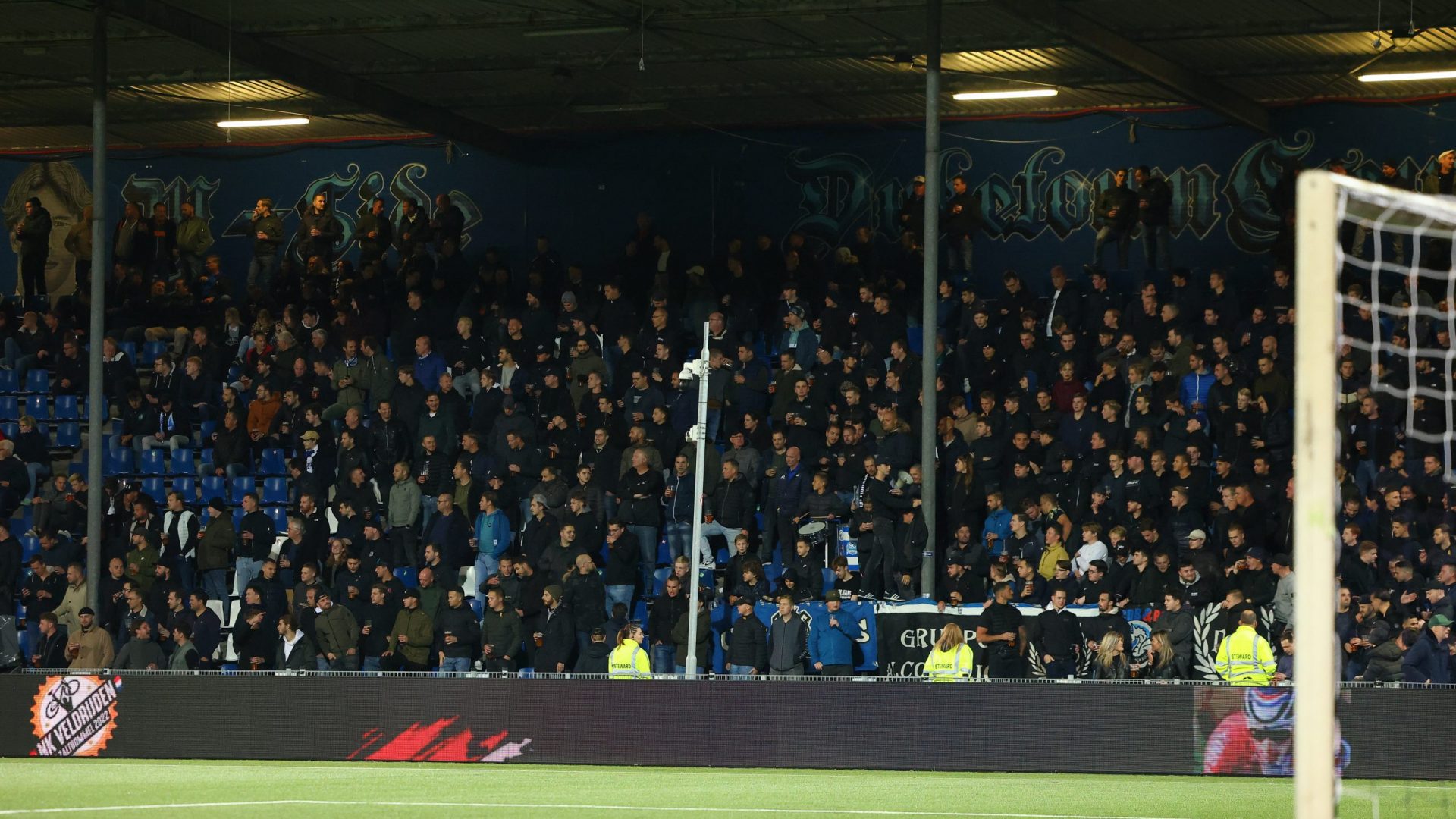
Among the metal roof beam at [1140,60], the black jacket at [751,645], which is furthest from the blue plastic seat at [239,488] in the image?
the metal roof beam at [1140,60]

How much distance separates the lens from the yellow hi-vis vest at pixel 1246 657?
18.5 meters

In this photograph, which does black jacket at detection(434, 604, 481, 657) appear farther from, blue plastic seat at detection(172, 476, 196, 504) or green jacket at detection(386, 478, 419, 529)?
blue plastic seat at detection(172, 476, 196, 504)

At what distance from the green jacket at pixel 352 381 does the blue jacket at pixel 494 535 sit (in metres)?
4.26

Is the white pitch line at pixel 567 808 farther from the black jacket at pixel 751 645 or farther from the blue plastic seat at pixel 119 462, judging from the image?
the blue plastic seat at pixel 119 462

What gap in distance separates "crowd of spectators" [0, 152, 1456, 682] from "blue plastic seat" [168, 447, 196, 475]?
0.10m

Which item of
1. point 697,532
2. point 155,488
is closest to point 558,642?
point 697,532

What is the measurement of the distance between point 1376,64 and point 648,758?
53.3ft

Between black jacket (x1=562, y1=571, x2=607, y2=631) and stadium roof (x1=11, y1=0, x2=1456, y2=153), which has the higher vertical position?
stadium roof (x1=11, y1=0, x2=1456, y2=153)

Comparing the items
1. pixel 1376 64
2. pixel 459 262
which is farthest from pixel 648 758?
pixel 1376 64

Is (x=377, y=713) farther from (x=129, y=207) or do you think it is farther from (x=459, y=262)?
(x=129, y=207)

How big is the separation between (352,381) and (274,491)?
196cm

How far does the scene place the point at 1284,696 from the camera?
53.4ft

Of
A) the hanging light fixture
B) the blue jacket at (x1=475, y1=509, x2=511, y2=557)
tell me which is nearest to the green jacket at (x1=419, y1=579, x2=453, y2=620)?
the blue jacket at (x1=475, y1=509, x2=511, y2=557)

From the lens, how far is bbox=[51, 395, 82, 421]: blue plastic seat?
30062mm
